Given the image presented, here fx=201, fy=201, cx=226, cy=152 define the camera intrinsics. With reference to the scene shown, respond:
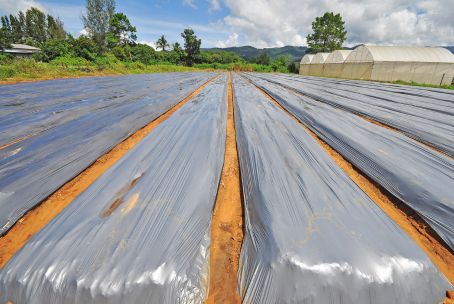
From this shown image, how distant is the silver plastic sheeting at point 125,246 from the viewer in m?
1.00

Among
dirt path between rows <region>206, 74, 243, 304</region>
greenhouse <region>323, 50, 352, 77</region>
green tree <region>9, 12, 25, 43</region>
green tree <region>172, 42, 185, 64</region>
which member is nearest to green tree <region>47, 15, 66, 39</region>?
green tree <region>9, 12, 25, 43</region>

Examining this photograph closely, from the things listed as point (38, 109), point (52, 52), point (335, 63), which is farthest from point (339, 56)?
point (52, 52)

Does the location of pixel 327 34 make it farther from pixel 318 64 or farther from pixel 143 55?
pixel 143 55

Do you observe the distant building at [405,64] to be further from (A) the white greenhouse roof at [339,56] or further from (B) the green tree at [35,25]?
(B) the green tree at [35,25]

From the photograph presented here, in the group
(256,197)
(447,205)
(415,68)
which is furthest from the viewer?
(415,68)

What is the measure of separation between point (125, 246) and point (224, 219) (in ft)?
2.34

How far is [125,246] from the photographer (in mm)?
1174

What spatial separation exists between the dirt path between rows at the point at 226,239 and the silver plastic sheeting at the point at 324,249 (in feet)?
0.27

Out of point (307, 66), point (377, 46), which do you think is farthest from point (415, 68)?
point (307, 66)

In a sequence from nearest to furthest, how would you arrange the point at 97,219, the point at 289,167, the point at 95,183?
the point at 97,219 → the point at 95,183 → the point at 289,167

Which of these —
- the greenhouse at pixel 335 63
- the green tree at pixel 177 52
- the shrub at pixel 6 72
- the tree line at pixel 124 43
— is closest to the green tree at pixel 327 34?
the tree line at pixel 124 43

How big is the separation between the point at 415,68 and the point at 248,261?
20.2 meters

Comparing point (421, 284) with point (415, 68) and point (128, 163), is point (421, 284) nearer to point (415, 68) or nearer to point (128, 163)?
point (128, 163)

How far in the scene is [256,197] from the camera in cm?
163
